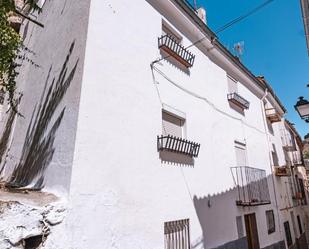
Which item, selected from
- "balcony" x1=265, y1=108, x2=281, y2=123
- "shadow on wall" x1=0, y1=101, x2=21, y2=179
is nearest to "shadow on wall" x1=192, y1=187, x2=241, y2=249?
"shadow on wall" x1=0, y1=101, x2=21, y2=179

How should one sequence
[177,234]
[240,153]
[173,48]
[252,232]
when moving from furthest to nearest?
[240,153], [252,232], [173,48], [177,234]

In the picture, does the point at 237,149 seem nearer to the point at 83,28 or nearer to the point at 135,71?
the point at 135,71

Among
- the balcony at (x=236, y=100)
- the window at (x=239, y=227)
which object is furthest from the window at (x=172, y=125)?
the window at (x=239, y=227)

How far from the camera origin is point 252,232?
9000 millimetres

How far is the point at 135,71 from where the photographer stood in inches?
209

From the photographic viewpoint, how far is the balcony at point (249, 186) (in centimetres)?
814

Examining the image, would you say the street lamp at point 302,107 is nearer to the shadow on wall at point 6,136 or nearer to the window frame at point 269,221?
the window frame at point 269,221

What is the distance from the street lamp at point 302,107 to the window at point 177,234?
11.7 ft

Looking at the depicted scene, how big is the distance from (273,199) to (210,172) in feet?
20.5

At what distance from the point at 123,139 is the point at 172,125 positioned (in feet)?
6.17

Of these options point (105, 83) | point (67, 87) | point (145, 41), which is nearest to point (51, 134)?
point (67, 87)

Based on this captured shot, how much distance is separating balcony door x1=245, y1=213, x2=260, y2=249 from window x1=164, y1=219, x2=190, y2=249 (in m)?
4.17

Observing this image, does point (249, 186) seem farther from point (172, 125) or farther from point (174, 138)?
point (174, 138)

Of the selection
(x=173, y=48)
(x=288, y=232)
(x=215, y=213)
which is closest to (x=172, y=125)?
(x=173, y=48)
